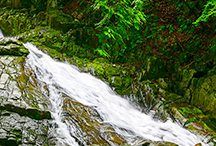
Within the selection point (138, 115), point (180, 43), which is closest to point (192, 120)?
point (138, 115)

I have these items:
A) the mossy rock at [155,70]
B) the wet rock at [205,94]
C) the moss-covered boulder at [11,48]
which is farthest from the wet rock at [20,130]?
the wet rock at [205,94]

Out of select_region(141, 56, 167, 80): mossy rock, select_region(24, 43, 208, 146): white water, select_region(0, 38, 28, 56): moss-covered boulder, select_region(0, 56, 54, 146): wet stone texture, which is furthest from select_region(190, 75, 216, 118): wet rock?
select_region(0, 38, 28, 56): moss-covered boulder

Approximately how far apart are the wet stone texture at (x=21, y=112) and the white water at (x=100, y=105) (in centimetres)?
36

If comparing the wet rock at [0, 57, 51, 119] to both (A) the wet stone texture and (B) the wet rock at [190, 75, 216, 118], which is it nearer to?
(A) the wet stone texture

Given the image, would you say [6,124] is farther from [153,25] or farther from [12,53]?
[153,25]

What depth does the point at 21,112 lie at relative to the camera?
12.3 ft

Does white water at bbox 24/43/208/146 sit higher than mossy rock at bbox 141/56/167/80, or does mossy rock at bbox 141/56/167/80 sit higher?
mossy rock at bbox 141/56/167/80

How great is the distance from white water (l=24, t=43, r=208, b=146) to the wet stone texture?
36 cm

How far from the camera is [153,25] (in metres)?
8.02

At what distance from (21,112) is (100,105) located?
2.56 meters

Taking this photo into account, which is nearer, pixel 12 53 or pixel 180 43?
pixel 12 53

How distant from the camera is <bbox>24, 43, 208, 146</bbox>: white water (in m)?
4.42

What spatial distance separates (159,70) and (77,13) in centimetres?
664

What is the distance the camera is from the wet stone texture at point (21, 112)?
3.31 metres
